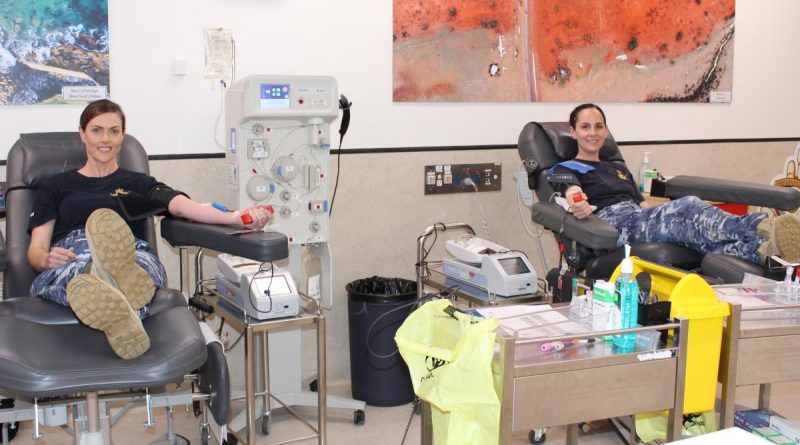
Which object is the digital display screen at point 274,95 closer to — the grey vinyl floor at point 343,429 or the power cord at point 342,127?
the power cord at point 342,127

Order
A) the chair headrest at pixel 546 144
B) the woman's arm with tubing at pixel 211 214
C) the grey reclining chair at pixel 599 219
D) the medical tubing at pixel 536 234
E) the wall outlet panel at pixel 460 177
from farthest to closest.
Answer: the medical tubing at pixel 536 234 → the wall outlet panel at pixel 460 177 → the chair headrest at pixel 546 144 → the grey reclining chair at pixel 599 219 → the woman's arm with tubing at pixel 211 214

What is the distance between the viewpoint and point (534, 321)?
216 centimetres

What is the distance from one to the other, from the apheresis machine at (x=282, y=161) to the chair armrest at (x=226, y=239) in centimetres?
30

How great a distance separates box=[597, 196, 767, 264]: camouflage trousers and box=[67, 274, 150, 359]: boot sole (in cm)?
188

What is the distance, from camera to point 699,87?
14.5 ft

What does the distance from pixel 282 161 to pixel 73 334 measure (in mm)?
971

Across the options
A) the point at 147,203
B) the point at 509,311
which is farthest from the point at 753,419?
the point at 147,203

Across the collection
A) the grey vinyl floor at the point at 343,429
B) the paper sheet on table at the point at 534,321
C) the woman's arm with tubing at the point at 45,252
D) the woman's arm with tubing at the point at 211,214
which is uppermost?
the woman's arm with tubing at the point at 211,214

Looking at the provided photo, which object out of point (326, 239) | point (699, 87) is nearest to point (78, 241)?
point (326, 239)

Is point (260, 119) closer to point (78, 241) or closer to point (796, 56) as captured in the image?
point (78, 241)

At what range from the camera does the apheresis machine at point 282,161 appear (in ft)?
9.43

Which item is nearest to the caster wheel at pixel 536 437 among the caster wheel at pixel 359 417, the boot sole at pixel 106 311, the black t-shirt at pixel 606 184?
the caster wheel at pixel 359 417

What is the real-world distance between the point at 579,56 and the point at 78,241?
2461 millimetres

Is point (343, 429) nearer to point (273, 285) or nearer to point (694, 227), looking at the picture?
point (273, 285)
